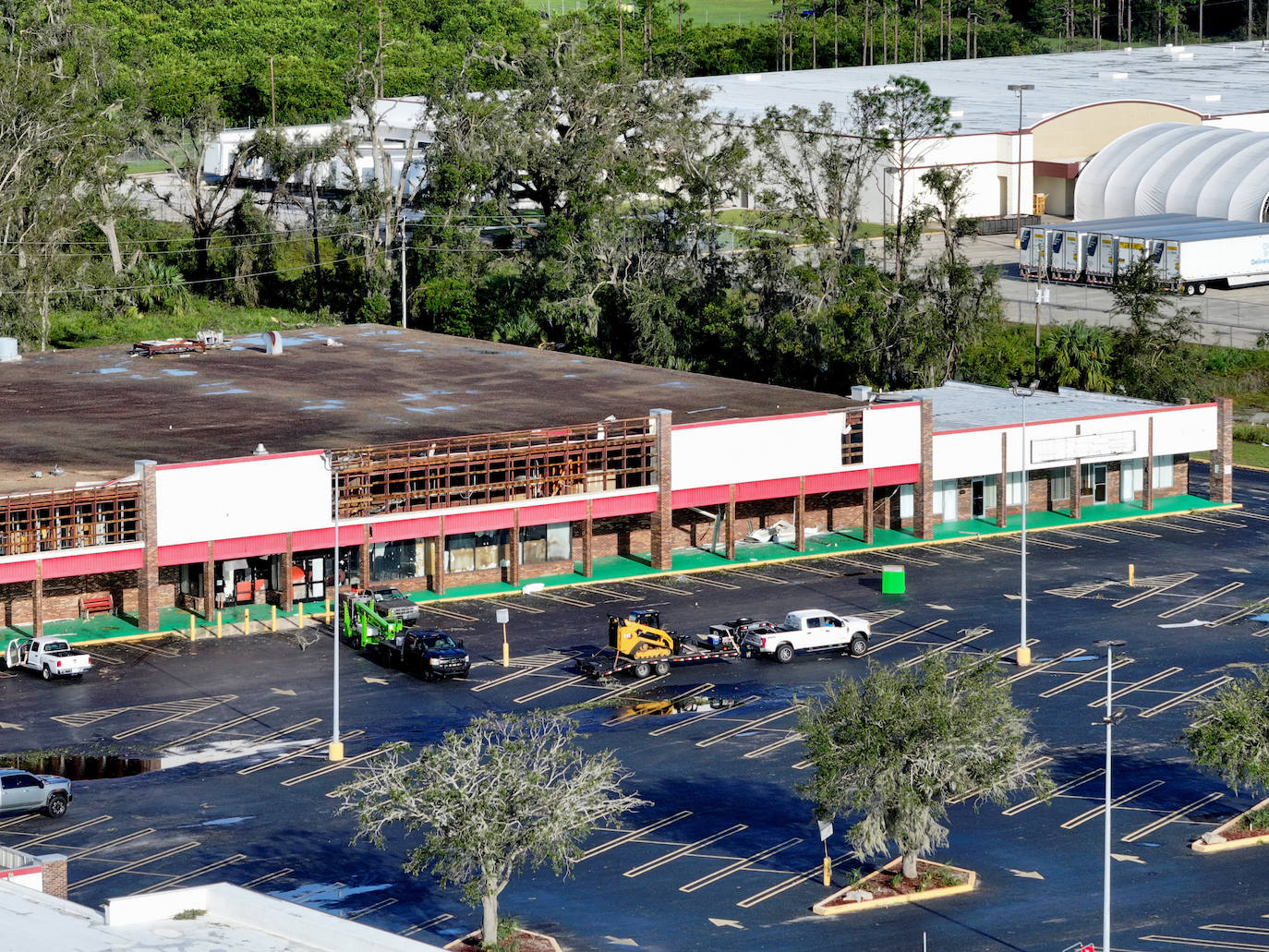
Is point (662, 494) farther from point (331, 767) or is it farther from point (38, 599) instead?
point (331, 767)

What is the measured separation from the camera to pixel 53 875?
145 ft

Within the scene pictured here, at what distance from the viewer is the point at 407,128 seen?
17838 cm

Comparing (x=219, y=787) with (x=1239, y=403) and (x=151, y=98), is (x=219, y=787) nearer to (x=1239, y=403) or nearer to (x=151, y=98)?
(x=1239, y=403)

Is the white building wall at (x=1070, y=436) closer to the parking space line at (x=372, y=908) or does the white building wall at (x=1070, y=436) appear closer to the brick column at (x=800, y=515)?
the brick column at (x=800, y=515)

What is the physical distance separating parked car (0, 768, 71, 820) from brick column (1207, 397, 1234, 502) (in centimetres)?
5966

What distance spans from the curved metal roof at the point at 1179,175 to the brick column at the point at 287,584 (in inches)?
3562

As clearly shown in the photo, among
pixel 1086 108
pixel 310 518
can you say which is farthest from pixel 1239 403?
pixel 310 518

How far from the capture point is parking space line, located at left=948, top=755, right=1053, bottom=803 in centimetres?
5416

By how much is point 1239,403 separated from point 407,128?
81.8m

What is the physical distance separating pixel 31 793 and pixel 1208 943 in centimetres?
3045

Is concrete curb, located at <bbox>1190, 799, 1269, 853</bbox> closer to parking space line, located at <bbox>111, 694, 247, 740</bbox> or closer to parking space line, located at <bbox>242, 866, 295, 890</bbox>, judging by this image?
parking space line, located at <bbox>242, 866, 295, 890</bbox>

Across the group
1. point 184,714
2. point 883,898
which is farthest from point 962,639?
point 184,714

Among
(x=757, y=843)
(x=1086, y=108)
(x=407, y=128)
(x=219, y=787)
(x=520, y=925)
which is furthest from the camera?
(x=407, y=128)

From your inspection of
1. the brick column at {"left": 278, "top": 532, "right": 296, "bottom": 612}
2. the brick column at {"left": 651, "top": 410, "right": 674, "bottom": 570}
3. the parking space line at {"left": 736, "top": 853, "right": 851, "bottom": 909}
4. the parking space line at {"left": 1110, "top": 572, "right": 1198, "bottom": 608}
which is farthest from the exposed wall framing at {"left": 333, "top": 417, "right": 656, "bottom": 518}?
the parking space line at {"left": 736, "top": 853, "right": 851, "bottom": 909}
